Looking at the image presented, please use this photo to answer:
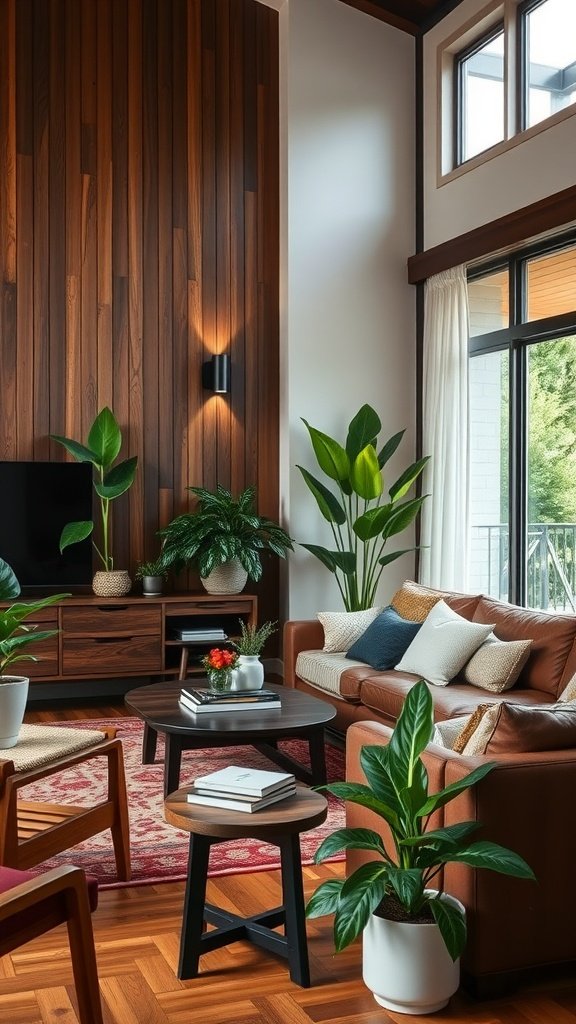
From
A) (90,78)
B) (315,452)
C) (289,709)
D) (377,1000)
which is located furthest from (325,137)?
(377,1000)

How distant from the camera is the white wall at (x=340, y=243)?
264 inches

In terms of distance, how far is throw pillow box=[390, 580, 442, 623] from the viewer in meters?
5.20

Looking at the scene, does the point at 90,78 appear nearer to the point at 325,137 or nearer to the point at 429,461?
the point at 325,137

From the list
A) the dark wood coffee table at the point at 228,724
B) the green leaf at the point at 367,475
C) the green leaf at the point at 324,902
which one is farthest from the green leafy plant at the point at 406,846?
the green leaf at the point at 367,475

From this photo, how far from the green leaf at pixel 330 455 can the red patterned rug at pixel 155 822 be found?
180 centimetres

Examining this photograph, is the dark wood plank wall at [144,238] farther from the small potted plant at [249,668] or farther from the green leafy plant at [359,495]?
the small potted plant at [249,668]

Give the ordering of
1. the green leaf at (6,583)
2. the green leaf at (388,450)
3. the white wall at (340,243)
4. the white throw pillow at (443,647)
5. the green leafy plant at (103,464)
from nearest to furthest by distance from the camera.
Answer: the green leaf at (6,583) → the white throw pillow at (443,647) → the green leafy plant at (103,464) → the green leaf at (388,450) → the white wall at (340,243)

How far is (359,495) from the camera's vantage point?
6.33 meters

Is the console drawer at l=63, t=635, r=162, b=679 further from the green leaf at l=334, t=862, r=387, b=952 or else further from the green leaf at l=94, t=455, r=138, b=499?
the green leaf at l=334, t=862, r=387, b=952

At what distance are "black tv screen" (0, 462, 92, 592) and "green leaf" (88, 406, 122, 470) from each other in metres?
0.13

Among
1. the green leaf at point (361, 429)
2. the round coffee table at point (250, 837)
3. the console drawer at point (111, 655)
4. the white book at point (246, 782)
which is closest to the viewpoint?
the round coffee table at point (250, 837)

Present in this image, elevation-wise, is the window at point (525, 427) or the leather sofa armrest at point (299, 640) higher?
the window at point (525, 427)

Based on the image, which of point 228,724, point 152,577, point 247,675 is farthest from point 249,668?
point 152,577

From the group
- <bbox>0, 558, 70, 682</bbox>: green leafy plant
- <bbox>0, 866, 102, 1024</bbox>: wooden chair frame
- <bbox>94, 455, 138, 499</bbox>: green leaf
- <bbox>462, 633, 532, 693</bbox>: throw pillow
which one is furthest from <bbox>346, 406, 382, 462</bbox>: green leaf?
<bbox>0, 866, 102, 1024</bbox>: wooden chair frame
